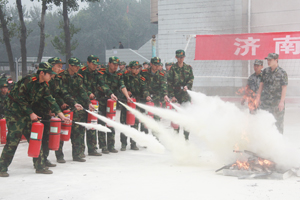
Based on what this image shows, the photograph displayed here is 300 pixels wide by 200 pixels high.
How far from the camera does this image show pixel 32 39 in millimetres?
83125

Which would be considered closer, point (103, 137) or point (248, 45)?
point (103, 137)

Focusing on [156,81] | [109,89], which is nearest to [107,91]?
[109,89]

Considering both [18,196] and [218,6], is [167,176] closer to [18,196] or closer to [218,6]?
[18,196]

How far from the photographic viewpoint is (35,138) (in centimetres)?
598

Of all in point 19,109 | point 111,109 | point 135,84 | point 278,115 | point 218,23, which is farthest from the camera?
point 218,23

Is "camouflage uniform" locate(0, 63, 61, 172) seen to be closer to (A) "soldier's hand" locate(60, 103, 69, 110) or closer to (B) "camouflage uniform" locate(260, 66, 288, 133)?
(A) "soldier's hand" locate(60, 103, 69, 110)

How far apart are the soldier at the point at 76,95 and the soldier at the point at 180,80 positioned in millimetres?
2523

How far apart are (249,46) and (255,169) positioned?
464 inches

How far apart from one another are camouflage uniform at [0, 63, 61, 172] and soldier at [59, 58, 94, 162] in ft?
4.38

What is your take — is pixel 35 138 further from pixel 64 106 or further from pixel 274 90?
pixel 274 90

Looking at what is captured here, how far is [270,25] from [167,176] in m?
16.9

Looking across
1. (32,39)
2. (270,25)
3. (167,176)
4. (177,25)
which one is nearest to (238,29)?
(270,25)

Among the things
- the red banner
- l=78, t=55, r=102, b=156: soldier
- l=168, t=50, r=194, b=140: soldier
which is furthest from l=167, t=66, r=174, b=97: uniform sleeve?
the red banner

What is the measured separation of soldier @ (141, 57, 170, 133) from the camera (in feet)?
29.7
